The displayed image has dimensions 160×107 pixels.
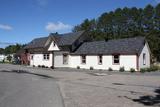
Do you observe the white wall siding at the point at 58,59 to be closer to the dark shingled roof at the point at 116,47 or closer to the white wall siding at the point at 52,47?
the white wall siding at the point at 52,47

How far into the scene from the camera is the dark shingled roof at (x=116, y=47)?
117 ft

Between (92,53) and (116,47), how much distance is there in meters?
4.28

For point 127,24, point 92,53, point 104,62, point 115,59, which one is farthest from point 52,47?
point 127,24

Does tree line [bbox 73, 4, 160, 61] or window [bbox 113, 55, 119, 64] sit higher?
tree line [bbox 73, 4, 160, 61]

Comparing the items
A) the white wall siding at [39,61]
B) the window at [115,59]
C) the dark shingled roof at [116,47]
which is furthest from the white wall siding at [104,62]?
the white wall siding at [39,61]

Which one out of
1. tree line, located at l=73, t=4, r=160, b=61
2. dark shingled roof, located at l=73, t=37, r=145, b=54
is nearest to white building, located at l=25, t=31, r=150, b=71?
dark shingled roof, located at l=73, t=37, r=145, b=54

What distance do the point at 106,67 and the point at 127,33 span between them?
40.0 meters

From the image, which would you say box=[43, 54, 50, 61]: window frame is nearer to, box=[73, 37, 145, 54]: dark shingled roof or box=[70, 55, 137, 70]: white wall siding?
box=[70, 55, 137, 70]: white wall siding

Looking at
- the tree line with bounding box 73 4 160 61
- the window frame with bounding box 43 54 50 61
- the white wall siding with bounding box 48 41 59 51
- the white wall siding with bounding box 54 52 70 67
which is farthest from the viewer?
the tree line with bounding box 73 4 160 61

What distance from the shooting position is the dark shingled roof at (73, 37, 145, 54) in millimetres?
35719

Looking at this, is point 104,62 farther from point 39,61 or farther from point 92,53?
point 39,61

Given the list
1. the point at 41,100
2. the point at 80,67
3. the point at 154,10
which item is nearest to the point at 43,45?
the point at 80,67

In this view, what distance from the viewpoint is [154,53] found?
63.7 metres

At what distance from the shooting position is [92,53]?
40719 mm
